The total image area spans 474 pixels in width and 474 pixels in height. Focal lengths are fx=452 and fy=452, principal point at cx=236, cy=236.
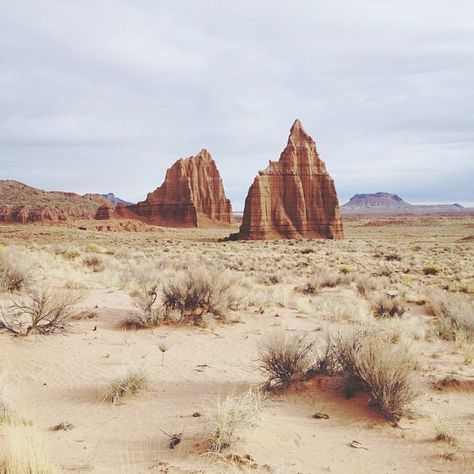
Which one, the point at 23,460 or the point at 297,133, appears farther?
the point at 297,133

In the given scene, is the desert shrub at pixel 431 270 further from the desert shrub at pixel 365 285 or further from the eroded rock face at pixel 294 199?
the eroded rock face at pixel 294 199

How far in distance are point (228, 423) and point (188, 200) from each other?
10191 centimetres

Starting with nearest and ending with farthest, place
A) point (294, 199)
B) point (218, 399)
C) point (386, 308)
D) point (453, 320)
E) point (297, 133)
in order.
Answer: point (218, 399) → point (453, 320) → point (386, 308) → point (294, 199) → point (297, 133)

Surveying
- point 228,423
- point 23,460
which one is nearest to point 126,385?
point 228,423

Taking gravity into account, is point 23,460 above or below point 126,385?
above

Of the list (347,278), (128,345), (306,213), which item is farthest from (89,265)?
(306,213)

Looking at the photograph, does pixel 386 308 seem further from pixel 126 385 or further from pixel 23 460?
pixel 23 460

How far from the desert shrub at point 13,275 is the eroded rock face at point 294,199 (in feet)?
149

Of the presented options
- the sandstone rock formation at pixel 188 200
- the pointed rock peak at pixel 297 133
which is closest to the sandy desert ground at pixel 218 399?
the pointed rock peak at pixel 297 133

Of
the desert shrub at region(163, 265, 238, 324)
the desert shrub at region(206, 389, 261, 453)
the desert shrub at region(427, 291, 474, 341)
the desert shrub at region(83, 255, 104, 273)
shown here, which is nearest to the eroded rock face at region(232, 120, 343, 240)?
the desert shrub at region(83, 255, 104, 273)

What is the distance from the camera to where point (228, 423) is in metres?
4.55

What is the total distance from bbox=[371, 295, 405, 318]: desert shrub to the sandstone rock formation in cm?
9173

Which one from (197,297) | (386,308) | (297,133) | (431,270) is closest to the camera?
(197,297)

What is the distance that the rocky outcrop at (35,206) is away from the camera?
262 ft
